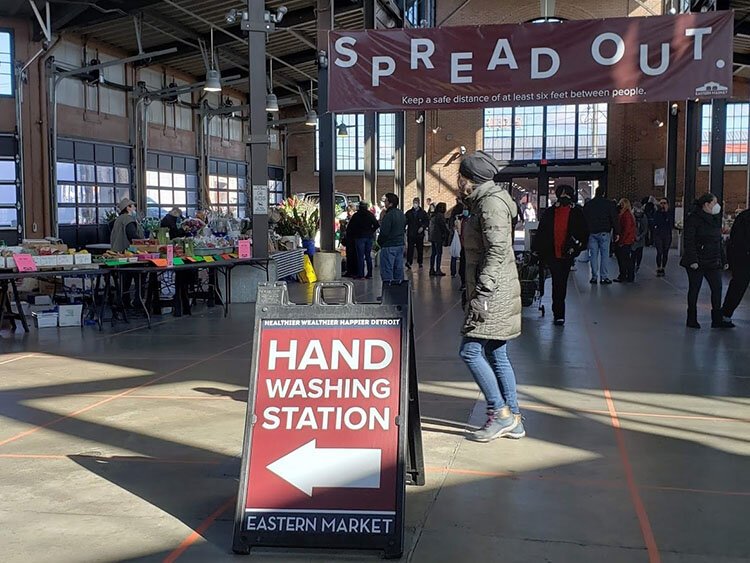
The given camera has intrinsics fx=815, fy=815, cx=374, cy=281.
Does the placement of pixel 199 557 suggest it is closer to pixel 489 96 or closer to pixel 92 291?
pixel 92 291

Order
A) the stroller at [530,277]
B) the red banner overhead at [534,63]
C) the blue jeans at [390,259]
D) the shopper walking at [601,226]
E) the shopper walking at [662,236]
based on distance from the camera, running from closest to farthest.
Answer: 1. the red banner overhead at [534,63]
2. the stroller at [530,277]
3. the blue jeans at [390,259]
4. the shopper walking at [601,226]
5. the shopper walking at [662,236]

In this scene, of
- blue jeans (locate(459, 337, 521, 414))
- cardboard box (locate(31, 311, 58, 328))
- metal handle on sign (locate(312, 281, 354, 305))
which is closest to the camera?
metal handle on sign (locate(312, 281, 354, 305))

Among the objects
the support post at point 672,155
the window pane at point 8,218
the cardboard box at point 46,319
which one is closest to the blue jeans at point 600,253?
the cardboard box at point 46,319

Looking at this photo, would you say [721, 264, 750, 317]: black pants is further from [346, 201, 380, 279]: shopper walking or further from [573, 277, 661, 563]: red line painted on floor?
[346, 201, 380, 279]: shopper walking

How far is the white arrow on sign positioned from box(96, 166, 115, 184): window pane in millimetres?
17848

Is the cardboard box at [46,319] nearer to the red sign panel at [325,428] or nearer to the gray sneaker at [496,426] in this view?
the gray sneaker at [496,426]

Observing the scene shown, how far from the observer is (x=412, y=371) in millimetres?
4219

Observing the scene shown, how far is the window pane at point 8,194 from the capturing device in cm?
1652

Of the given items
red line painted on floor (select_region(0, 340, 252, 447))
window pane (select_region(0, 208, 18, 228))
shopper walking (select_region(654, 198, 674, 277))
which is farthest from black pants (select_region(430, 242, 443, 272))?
red line painted on floor (select_region(0, 340, 252, 447))

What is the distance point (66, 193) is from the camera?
18.7 m

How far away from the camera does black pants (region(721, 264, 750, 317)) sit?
33.0 feet

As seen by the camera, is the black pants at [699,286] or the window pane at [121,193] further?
the window pane at [121,193]

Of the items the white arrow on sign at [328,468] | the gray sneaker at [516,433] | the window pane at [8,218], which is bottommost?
the gray sneaker at [516,433]

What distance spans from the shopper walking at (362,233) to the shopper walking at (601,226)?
13.8ft
